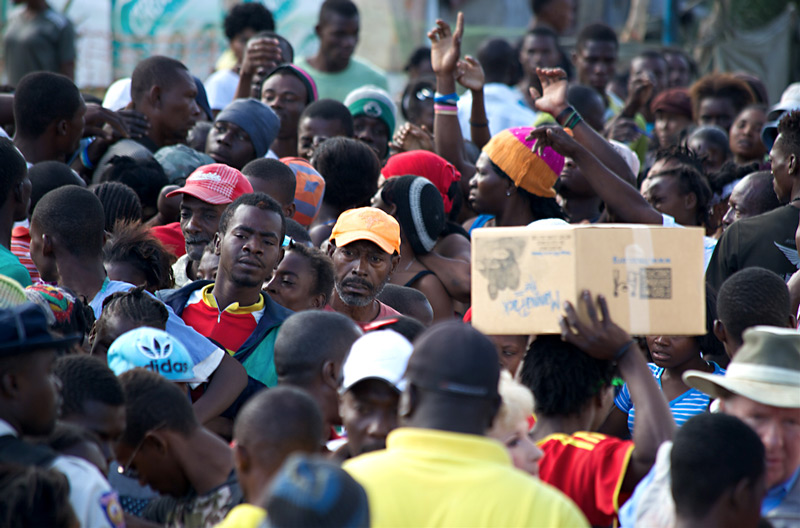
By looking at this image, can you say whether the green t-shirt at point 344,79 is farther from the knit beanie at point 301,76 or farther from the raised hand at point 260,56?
the knit beanie at point 301,76

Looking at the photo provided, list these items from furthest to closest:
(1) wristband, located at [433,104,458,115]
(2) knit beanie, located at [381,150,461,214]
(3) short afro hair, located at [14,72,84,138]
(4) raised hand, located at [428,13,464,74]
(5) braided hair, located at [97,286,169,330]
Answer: (1) wristband, located at [433,104,458,115] < (4) raised hand, located at [428,13,464,74] < (2) knit beanie, located at [381,150,461,214] < (3) short afro hair, located at [14,72,84,138] < (5) braided hair, located at [97,286,169,330]

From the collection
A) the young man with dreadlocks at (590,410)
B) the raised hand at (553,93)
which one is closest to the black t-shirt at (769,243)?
the raised hand at (553,93)

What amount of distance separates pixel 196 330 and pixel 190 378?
74cm

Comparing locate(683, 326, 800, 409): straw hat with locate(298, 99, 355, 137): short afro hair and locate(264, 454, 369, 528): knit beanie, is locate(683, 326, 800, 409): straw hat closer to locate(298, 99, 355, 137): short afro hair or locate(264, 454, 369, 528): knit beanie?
locate(264, 454, 369, 528): knit beanie

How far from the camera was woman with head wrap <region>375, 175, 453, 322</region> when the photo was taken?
5.65 meters

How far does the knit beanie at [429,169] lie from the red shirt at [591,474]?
10.6 ft

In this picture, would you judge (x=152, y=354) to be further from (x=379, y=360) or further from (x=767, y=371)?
(x=767, y=371)

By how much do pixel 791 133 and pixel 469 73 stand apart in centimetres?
242

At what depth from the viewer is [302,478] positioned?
1.90 m

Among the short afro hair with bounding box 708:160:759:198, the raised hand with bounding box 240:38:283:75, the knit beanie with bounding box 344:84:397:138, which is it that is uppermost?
the raised hand with bounding box 240:38:283:75

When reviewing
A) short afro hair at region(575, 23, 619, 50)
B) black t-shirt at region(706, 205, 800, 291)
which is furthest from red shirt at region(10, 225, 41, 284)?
short afro hair at region(575, 23, 619, 50)

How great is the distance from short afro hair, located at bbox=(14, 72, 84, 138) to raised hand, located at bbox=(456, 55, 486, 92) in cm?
254

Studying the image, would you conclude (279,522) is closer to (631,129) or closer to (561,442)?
(561,442)

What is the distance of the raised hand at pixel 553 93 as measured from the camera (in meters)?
5.83
